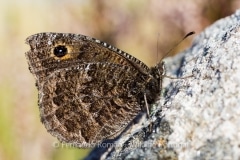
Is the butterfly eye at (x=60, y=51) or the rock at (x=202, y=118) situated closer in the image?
the rock at (x=202, y=118)

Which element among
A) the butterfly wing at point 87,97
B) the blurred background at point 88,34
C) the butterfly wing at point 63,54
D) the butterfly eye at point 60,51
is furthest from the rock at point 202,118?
the blurred background at point 88,34

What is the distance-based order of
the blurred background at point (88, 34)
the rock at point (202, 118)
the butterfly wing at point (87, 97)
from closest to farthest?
1. the rock at point (202, 118)
2. the butterfly wing at point (87, 97)
3. the blurred background at point (88, 34)

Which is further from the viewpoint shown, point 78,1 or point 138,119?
point 78,1

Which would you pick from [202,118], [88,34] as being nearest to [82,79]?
[202,118]

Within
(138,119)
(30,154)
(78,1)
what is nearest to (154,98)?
(138,119)

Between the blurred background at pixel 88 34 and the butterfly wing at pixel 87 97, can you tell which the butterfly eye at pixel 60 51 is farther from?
the blurred background at pixel 88 34

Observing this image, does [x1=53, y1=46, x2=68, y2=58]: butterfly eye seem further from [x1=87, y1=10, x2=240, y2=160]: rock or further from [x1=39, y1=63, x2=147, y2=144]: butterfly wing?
[x1=87, y1=10, x2=240, y2=160]: rock

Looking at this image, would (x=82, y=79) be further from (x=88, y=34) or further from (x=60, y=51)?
(x=88, y=34)

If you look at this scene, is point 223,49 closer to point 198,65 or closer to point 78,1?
point 198,65

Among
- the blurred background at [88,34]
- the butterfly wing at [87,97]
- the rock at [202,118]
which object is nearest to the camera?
the rock at [202,118]
